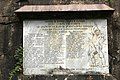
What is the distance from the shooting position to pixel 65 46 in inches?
222

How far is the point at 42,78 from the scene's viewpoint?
216 inches

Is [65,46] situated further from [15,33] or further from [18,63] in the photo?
[15,33]

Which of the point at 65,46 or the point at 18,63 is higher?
the point at 65,46

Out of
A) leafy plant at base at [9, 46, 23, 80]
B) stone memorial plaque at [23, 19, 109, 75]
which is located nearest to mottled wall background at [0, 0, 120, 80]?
leafy plant at base at [9, 46, 23, 80]

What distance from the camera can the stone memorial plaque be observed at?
5574 millimetres

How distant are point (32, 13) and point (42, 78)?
1.20 m

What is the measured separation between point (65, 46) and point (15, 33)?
1.03m

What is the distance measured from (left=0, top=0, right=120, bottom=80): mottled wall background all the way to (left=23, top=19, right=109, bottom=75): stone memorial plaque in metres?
0.27

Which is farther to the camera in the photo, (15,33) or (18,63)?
(15,33)

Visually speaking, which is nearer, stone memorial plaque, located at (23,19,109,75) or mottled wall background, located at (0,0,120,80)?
stone memorial plaque, located at (23,19,109,75)

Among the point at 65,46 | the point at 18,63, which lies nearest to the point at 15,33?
the point at 18,63

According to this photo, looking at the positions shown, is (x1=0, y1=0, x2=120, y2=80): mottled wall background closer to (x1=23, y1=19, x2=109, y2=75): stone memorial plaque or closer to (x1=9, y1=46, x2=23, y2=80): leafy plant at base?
(x1=9, y1=46, x2=23, y2=80): leafy plant at base

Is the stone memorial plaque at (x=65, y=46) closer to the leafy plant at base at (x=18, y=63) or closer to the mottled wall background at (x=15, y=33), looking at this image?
the leafy plant at base at (x=18, y=63)

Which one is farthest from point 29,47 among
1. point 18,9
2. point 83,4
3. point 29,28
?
point 83,4
